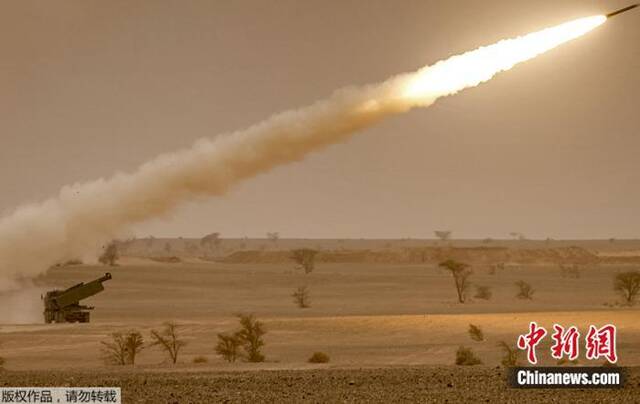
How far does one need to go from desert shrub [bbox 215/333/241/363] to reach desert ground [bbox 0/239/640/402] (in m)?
0.31

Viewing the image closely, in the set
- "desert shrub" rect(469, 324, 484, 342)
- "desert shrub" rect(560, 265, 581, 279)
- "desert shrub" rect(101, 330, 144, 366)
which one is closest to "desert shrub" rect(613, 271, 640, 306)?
"desert shrub" rect(469, 324, 484, 342)

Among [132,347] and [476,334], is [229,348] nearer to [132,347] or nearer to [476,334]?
[132,347]

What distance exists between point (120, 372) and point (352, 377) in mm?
5672

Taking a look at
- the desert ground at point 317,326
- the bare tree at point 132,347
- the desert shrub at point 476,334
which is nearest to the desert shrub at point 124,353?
the bare tree at point 132,347

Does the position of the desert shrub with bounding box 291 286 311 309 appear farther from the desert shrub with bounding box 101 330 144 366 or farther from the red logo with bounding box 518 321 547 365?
the desert shrub with bounding box 101 330 144 366

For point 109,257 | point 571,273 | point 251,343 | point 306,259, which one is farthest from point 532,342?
point 109,257

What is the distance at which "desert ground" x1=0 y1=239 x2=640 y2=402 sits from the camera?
20625mm

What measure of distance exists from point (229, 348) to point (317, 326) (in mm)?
11864

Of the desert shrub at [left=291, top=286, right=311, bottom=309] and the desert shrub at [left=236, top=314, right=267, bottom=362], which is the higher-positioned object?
the desert shrub at [left=291, top=286, right=311, bottom=309]

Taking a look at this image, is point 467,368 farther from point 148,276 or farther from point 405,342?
point 148,276

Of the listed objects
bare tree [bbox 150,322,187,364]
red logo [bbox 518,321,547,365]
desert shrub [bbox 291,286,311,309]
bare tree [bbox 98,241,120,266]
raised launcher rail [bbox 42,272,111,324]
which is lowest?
red logo [bbox 518,321,547,365]

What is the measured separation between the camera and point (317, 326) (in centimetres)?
4366

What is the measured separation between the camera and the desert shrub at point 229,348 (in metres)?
31.5

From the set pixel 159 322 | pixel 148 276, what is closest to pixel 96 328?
pixel 159 322
